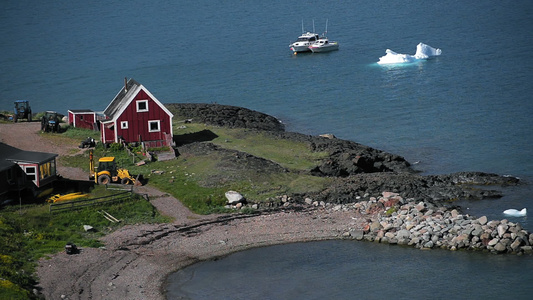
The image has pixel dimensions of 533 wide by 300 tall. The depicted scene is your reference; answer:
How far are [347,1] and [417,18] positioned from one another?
35.2 m

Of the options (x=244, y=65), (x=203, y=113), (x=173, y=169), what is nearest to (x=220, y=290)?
(x=173, y=169)

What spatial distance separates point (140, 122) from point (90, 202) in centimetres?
1473

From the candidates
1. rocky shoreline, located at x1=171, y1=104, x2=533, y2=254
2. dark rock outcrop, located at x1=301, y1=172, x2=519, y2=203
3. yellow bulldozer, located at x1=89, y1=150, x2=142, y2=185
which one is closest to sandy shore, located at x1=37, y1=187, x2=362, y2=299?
yellow bulldozer, located at x1=89, y1=150, x2=142, y2=185

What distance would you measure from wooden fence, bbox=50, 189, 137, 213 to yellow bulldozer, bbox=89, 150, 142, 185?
237 centimetres

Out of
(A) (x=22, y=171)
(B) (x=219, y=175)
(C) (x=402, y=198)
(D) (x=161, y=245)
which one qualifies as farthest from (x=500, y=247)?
(A) (x=22, y=171)

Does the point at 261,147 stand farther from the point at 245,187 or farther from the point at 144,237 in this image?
the point at 144,237

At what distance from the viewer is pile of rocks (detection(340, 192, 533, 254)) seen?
148ft

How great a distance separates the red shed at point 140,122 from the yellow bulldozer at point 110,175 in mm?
8190

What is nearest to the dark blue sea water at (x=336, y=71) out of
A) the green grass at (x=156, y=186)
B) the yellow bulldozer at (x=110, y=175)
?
the green grass at (x=156, y=186)

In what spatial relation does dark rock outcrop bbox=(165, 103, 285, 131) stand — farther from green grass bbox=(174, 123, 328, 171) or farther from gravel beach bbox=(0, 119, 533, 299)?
gravel beach bbox=(0, 119, 533, 299)

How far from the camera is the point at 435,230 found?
153ft

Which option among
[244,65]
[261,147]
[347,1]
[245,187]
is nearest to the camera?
[245,187]

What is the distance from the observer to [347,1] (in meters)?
196

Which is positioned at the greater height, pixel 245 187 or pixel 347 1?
pixel 347 1
